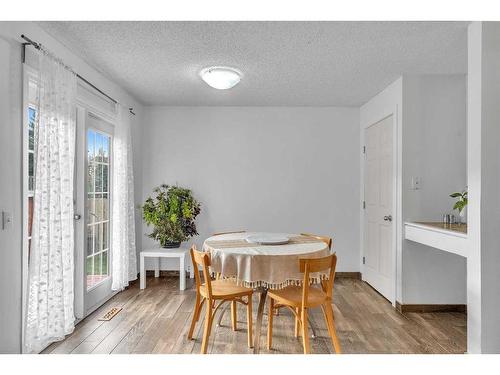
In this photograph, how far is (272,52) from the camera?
9.53 ft

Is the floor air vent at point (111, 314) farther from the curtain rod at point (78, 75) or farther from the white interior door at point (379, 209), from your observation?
the white interior door at point (379, 209)

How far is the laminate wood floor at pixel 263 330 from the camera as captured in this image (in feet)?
8.54

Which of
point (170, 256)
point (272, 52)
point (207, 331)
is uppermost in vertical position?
point (272, 52)

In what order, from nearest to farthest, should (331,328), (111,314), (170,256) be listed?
(331,328) < (111,314) < (170,256)

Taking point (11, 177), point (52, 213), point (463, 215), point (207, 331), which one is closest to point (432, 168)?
point (463, 215)

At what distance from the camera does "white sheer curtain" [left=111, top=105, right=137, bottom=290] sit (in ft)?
12.5

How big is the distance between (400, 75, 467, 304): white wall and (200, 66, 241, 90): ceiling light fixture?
5.99ft

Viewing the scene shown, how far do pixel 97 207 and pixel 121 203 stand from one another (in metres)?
0.30

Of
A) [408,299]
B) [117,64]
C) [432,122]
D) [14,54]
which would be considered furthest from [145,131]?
[408,299]

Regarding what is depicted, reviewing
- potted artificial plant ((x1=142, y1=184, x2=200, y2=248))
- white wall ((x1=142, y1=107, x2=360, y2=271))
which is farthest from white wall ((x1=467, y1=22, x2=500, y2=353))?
potted artificial plant ((x1=142, y1=184, x2=200, y2=248))

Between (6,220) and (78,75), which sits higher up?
(78,75)

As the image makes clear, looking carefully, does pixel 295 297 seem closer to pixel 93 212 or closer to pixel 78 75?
pixel 93 212

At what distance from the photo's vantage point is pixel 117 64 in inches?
127

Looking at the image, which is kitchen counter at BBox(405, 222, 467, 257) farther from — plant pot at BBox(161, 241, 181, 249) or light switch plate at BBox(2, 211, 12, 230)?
light switch plate at BBox(2, 211, 12, 230)
